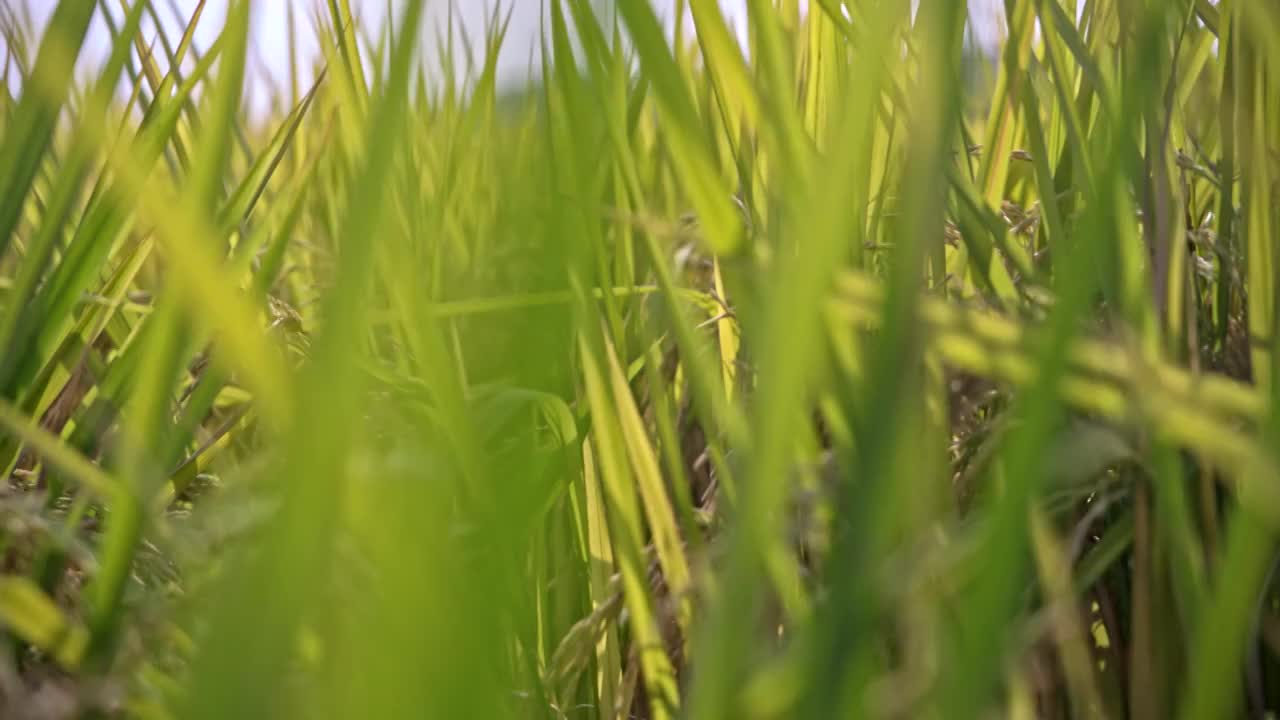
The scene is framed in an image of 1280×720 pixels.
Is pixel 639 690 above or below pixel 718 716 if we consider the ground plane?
below

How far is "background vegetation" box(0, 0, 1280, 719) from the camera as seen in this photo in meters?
0.19

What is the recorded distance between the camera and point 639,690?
0.53 m

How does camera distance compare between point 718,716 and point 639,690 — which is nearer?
point 718,716

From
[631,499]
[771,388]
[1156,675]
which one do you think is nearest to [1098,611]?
[1156,675]

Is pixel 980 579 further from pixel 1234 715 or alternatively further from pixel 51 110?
pixel 51 110

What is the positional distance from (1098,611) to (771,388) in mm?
299

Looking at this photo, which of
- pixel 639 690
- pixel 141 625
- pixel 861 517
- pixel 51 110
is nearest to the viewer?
pixel 861 517

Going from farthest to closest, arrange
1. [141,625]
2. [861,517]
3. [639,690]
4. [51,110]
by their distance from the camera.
A: [639,690], [51,110], [141,625], [861,517]

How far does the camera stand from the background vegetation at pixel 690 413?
0.19 m

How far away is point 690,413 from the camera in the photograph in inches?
24.9

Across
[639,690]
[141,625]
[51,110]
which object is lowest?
[639,690]

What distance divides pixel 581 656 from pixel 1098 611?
8.2 inches

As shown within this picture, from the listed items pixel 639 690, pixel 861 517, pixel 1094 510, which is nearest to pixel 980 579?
pixel 861 517

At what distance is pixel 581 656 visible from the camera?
0.44 metres
